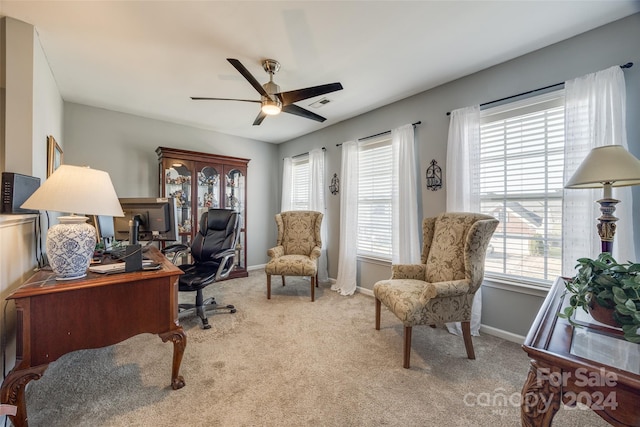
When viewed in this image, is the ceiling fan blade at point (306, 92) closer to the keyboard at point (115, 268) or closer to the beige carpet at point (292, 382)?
the keyboard at point (115, 268)

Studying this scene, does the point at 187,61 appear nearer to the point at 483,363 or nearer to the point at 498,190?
the point at 498,190

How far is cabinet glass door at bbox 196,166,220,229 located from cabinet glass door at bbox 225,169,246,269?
16 centimetres

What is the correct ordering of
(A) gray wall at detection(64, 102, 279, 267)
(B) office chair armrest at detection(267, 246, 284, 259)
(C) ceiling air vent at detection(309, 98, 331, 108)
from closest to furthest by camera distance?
(C) ceiling air vent at detection(309, 98, 331, 108) → (A) gray wall at detection(64, 102, 279, 267) → (B) office chair armrest at detection(267, 246, 284, 259)

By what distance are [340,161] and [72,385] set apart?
3.56 m

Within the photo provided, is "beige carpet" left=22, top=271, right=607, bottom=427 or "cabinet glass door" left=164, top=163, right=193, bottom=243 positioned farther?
"cabinet glass door" left=164, top=163, right=193, bottom=243

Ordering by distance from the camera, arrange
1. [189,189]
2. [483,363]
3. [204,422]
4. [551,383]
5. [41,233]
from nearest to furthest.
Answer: [551,383] < [204,422] < [483,363] < [41,233] < [189,189]

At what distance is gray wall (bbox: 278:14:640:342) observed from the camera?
5.94 feet

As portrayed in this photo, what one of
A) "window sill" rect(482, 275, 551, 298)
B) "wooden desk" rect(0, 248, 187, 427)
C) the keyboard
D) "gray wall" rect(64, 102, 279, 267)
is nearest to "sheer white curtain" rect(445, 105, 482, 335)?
"window sill" rect(482, 275, 551, 298)

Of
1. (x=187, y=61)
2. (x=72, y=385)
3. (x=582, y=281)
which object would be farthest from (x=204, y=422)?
(x=187, y=61)

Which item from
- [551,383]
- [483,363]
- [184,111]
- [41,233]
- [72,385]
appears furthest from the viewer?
[184,111]

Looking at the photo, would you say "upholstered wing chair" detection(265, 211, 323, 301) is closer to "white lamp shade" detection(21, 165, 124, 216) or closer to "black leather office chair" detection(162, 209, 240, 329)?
"black leather office chair" detection(162, 209, 240, 329)

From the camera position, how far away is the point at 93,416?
1423 mm

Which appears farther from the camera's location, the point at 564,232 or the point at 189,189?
the point at 189,189

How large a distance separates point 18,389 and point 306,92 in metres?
2.46
